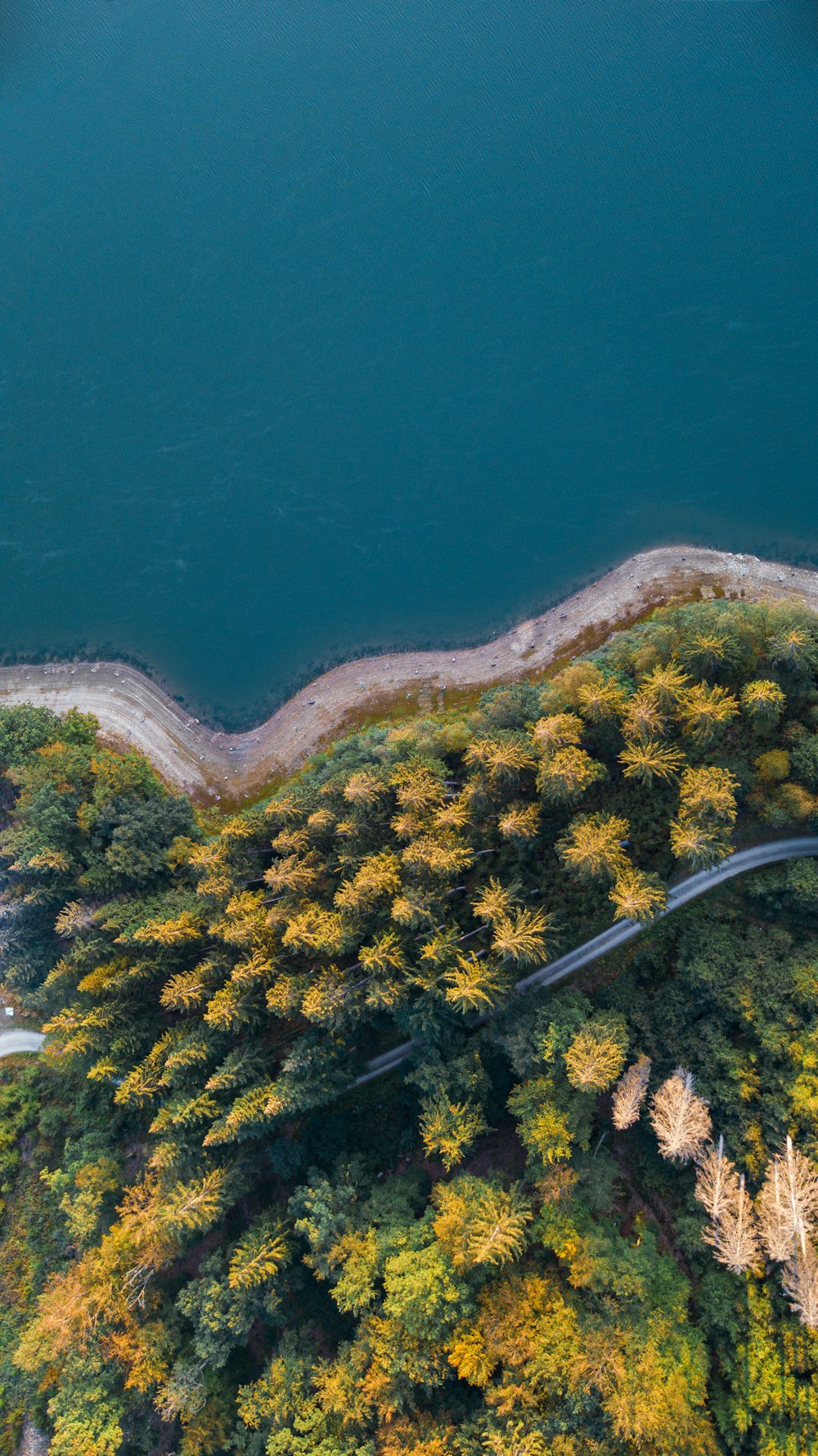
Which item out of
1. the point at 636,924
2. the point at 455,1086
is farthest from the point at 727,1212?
the point at 636,924

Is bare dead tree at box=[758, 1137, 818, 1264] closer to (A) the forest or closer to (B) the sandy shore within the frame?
(A) the forest

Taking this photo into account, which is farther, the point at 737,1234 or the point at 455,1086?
the point at 455,1086

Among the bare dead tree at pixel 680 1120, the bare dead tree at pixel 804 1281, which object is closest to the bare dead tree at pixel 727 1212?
the bare dead tree at pixel 680 1120

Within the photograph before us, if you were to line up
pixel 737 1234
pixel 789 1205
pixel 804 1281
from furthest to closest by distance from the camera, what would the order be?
pixel 737 1234 < pixel 789 1205 < pixel 804 1281

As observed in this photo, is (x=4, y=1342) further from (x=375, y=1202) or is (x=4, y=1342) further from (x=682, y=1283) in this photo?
(x=682, y=1283)

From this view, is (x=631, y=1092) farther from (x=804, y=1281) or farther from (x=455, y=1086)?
(x=804, y=1281)

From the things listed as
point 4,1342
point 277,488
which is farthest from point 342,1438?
point 277,488
